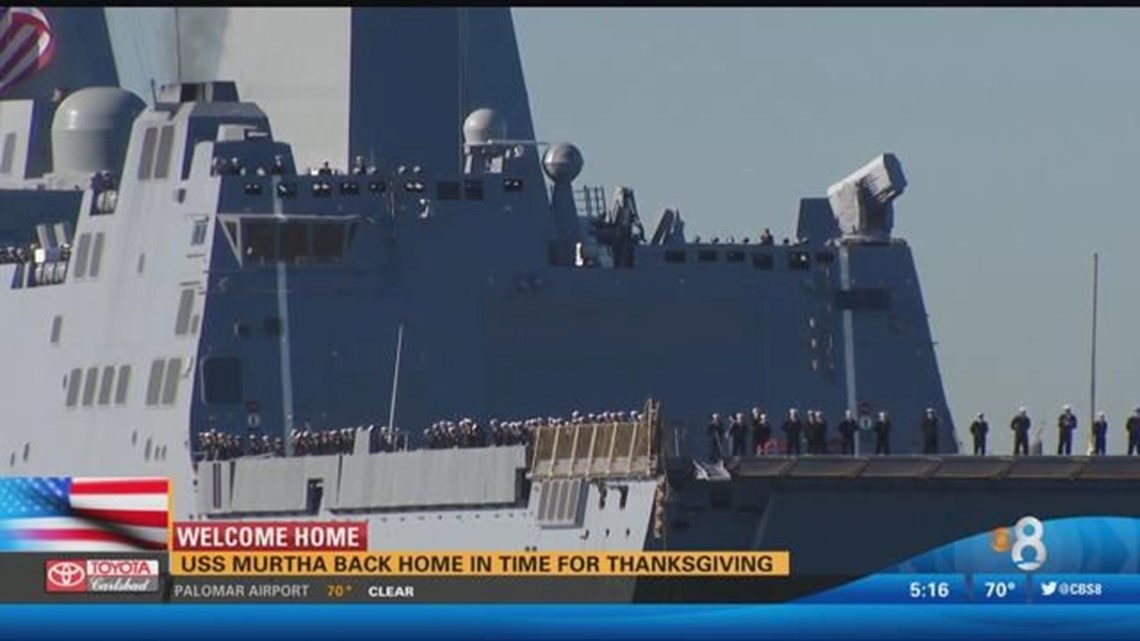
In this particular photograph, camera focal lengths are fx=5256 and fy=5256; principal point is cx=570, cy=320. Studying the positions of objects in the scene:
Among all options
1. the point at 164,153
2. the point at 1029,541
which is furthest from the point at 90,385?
the point at 1029,541

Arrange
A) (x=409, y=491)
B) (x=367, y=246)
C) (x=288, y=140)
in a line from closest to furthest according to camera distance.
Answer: (x=409, y=491)
(x=367, y=246)
(x=288, y=140)

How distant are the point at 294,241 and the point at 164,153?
2.20 m

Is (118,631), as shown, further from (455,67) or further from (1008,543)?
(455,67)

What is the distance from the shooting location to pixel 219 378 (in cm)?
5881

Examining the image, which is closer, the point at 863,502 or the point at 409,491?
the point at 863,502

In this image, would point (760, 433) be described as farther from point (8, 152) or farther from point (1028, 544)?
point (8, 152)

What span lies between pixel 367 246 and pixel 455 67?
13.5ft

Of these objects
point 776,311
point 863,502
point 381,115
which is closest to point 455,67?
point 381,115

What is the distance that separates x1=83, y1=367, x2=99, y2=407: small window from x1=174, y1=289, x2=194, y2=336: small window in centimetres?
241

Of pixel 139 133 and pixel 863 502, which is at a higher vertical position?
pixel 139 133

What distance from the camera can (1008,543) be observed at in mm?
50469

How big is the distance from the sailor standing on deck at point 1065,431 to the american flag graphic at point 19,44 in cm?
1846

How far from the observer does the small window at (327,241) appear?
2334 inches

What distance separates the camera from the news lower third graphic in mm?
50000
